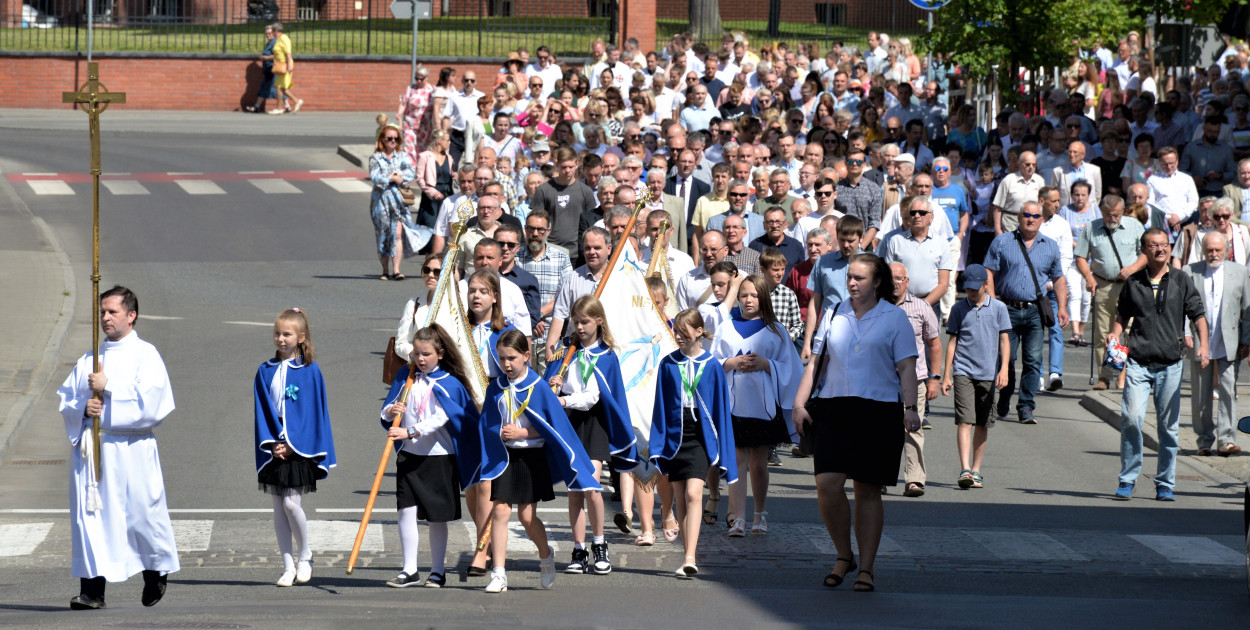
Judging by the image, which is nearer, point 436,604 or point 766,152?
point 436,604

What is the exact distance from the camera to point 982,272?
13.9 meters

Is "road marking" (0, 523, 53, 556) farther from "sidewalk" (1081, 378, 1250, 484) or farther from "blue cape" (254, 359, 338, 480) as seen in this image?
"sidewalk" (1081, 378, 1250, 484)

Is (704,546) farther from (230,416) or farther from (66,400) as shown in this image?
(230,416)

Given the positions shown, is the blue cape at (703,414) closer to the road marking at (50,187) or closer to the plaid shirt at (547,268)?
the plaid shirt at (547,268)

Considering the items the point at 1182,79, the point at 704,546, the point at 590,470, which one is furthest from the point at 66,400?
the point at 1182,79

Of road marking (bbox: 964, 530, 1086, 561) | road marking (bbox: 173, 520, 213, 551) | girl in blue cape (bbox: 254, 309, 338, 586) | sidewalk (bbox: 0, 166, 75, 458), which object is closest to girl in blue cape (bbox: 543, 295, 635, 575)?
girl in blue cape (bbox: 254, 309, 338, 586)

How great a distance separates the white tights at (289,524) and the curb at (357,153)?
22706 mm

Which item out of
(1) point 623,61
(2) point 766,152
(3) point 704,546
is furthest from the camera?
(1) point 623,61

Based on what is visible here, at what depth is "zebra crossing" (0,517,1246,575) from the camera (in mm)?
10672

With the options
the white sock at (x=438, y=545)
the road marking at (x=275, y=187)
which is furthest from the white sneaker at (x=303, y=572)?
the road marking at (x=275, y=187)

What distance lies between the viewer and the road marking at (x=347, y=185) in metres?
29.7

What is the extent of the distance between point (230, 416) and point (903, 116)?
39.8 feet

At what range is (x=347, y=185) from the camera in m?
30.1

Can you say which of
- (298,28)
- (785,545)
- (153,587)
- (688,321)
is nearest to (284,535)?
(153,587)
